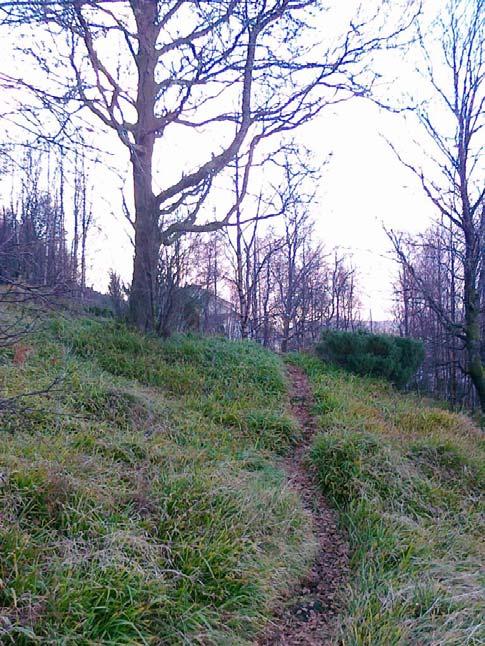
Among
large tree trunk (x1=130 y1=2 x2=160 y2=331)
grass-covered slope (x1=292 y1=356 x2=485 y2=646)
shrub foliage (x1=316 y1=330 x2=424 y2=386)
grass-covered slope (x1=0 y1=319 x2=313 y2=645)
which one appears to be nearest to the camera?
grass-covered slope (x1=0 y1=319 x2=313 y2=645)

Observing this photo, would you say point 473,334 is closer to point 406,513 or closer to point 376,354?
point 376,354

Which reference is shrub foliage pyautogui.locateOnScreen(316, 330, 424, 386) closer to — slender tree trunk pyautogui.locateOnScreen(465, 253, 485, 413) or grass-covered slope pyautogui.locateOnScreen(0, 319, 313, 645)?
slender tree trunk pyautogui.locateOnScreen(465, 253, 485, 413)

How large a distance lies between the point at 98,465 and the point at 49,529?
771 millimetres

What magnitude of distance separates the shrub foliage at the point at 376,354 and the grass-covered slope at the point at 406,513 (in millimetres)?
1775

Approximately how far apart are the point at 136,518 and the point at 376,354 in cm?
707

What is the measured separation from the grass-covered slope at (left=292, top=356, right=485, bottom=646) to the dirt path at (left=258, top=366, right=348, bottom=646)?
Answer: 0.11m

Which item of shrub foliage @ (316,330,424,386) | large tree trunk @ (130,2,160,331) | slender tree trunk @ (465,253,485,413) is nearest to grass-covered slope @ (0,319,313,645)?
large tree trunk @ (130,2,160,331)

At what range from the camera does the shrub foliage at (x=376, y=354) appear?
8.86m

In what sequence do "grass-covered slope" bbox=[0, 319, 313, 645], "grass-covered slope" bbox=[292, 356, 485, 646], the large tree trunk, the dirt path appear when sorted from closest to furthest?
"grass-covered slope" bbox=[0, 319, 313, 645] → "grass-covered slope" bbox=[292, 356, 485, 646] → the dirt path → the large tree trunk

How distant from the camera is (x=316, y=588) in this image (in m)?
3.04

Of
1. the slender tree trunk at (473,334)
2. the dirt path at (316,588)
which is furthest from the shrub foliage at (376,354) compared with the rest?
the dirt path at (316,588)

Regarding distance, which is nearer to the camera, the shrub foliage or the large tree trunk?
the large tree trunk

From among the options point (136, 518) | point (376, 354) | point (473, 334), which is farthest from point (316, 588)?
point (473, 334)

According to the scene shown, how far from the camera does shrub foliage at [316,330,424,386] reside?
886cm
